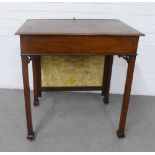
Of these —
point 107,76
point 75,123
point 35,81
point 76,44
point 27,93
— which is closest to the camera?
point 76,44

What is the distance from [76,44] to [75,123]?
2.25 feet

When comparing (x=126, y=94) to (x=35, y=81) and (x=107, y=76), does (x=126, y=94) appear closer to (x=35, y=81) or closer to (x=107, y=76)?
(x=107, y=76)

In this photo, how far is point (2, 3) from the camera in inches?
73.4

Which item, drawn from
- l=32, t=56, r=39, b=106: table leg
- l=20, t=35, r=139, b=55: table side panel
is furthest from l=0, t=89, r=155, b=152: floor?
l=20, t=35, r=139, b=55: table side panel

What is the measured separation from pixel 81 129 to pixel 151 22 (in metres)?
1.04

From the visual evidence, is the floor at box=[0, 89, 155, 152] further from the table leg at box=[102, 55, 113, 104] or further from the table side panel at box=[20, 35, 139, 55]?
the table side panel at box=[20, 35, 139, 55]

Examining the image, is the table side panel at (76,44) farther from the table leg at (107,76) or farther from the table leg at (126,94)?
the table leg at (107,76)

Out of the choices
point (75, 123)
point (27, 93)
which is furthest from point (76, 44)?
point (75, 123)

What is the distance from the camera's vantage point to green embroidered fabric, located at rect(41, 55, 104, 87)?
1.96 m

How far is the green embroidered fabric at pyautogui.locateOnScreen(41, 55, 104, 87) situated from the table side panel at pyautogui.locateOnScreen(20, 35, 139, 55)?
65cm

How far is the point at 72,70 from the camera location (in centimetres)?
201

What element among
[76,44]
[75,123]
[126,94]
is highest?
[76,44]

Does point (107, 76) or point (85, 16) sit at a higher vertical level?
point (85, 16)

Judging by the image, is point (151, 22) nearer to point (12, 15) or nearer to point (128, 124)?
point (128, 124)
